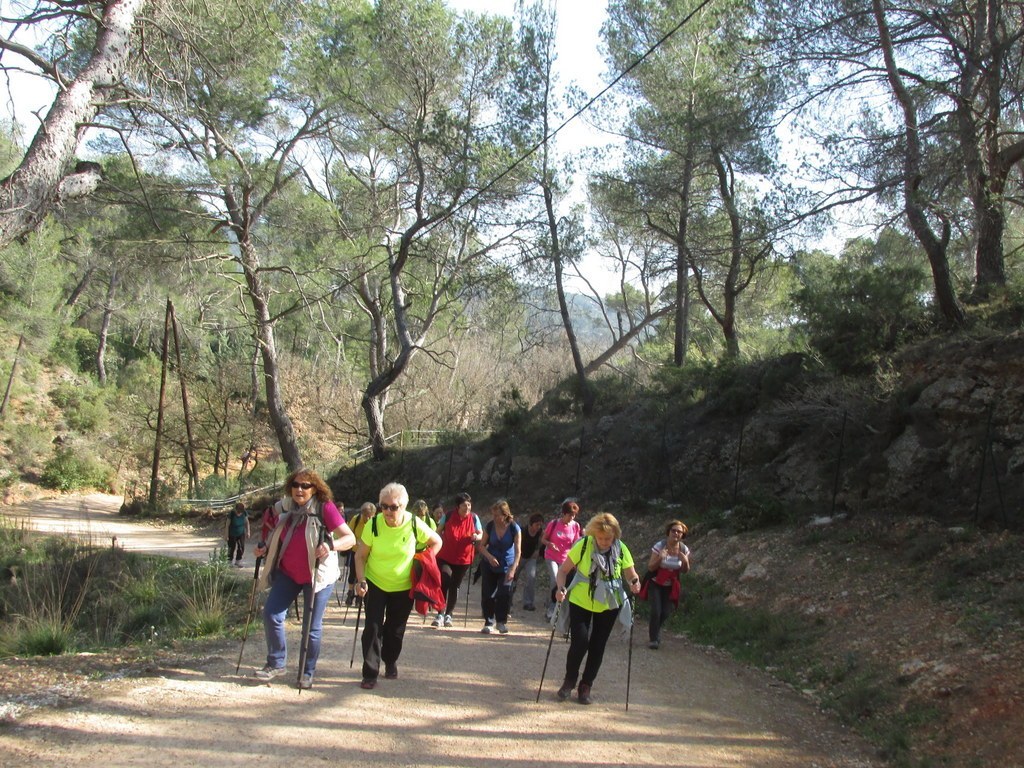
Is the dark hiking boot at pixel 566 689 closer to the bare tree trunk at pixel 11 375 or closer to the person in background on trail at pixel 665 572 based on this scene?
the person in background on trail at pixel 665 572

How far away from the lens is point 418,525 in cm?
638

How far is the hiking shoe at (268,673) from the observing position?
6203 millimetres

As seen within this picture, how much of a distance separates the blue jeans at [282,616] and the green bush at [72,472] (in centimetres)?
3696

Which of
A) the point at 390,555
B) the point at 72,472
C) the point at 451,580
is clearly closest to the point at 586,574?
the point at 390,555

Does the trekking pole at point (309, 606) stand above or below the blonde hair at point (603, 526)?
below

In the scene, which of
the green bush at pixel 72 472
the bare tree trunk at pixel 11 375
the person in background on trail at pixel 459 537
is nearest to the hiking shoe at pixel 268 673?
the person in background on trail at pixel 459 537

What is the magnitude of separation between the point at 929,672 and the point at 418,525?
4385 millimetres

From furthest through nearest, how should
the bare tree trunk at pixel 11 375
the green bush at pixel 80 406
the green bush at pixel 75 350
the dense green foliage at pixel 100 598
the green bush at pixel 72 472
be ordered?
the green bush at pixel 75 350
the green bush at pixel 80 406
the bare tree trunk at pixel 11 375
the green bush at pixel 72 472
the dense green foliage at pixel 100 598

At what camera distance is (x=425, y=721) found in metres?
5.68

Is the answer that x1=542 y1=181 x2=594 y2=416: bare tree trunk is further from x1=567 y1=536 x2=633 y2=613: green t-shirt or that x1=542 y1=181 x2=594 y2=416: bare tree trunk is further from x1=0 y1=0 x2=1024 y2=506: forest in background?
x1=567 y1=536 x2=633 y2=613: green t-shirt

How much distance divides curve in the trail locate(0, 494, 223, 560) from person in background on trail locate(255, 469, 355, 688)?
997cm

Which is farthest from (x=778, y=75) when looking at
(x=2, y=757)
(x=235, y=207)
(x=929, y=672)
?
(x=235, y=207)

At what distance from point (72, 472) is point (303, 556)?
37.8 metres

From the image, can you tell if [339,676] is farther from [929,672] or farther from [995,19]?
[995,19]
